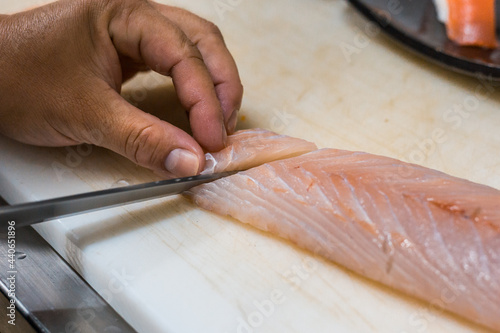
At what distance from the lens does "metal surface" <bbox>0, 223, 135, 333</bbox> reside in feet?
5.40

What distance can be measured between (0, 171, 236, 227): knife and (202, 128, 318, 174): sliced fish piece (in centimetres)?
4

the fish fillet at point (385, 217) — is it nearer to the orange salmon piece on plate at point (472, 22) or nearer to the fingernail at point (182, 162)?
the fingernail at point (182, 162)

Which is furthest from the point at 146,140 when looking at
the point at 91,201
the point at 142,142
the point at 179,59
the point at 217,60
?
the point at 217,60

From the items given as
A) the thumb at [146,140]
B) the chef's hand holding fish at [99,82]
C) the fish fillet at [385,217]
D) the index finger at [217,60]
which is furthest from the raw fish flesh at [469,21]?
the thumb at [146,140]

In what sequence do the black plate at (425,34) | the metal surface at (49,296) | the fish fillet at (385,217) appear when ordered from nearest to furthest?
the fish fillet at (385,217), the metal surface at (49,296), the black plate at (425,34)

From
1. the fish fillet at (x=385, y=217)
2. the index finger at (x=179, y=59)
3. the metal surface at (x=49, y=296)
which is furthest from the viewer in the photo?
the index finger at (x=179, y=59)

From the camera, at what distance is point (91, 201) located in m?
1.61

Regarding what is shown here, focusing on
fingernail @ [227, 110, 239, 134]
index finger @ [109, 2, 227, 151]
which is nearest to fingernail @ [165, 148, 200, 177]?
index finger @ [109, 2, 227, 151]

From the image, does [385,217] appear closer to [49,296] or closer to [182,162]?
[182,162]

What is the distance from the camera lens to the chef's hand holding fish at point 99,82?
174 cm

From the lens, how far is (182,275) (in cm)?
166

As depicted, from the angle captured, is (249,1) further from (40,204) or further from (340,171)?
(40,204)

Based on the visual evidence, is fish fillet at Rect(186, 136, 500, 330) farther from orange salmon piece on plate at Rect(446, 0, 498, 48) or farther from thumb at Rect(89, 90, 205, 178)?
orange salmon piece on plate at Rect(446, 0, 498, 48)

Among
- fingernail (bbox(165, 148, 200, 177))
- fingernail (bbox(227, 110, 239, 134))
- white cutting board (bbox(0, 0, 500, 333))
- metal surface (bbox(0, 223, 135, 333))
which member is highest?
fingernail (bbox(165, 148, 200, 177))
